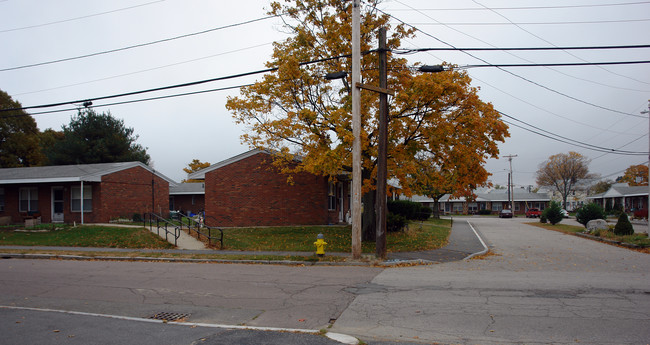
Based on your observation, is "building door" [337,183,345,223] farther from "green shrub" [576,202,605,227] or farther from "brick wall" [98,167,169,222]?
"green shrub" [576,202,605,227]

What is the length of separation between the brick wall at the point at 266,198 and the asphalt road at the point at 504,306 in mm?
12100

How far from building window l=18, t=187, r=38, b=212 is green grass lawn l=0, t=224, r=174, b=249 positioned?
5.50 metres

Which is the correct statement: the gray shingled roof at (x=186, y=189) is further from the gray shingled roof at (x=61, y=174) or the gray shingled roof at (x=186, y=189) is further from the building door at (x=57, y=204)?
the building door at (x=57, y=204)

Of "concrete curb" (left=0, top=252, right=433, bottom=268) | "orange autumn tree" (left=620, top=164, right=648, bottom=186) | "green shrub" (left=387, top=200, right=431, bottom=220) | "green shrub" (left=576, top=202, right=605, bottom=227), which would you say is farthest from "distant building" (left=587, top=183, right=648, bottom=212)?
"concrete curb" (left=0, top=252, right=433, bottom=268)

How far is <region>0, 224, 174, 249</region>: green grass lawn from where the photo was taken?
1862 cm

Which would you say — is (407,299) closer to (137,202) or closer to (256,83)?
(256,83)

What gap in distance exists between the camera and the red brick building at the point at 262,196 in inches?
949

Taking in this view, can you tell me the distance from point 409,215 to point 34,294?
94.8 ft

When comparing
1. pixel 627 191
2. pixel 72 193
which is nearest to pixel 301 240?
pixel 72 193

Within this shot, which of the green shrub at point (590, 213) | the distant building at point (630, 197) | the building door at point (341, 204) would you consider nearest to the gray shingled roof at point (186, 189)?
the building door at point (341, 204)

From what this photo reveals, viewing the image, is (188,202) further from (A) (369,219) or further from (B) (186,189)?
(A) (369,219)

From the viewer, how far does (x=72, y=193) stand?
26.9 m

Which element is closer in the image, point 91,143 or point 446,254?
point 446,254

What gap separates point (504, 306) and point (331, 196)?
18.6m
